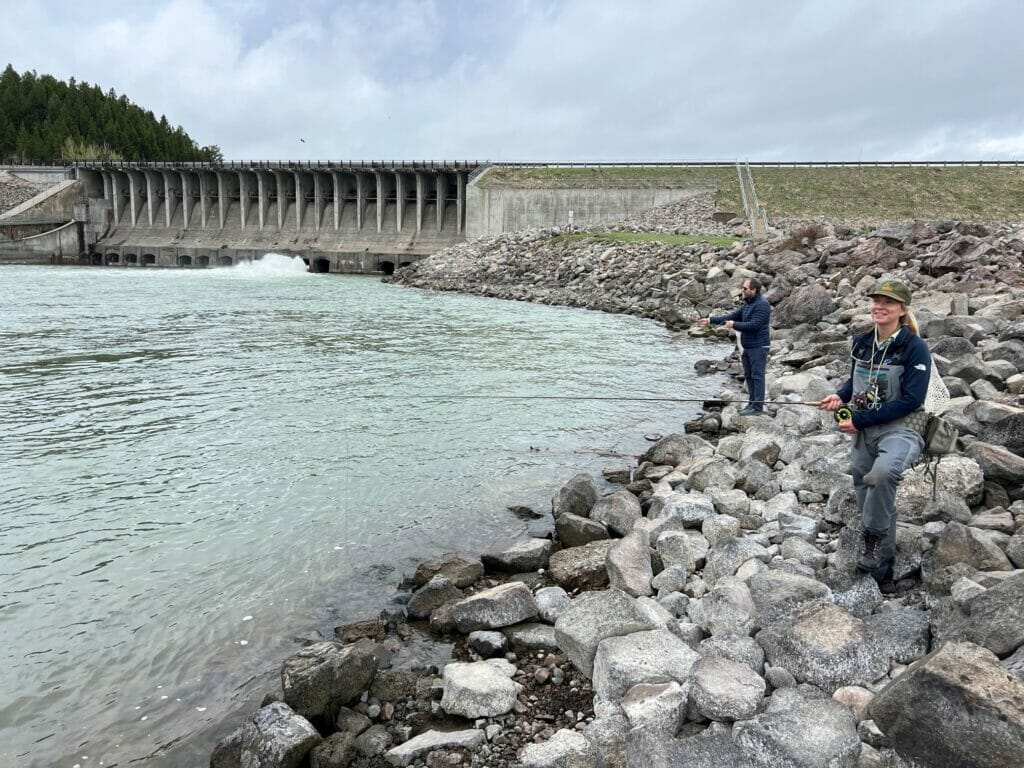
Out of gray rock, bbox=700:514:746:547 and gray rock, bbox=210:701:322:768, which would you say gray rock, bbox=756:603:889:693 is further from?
gray rock, bbox=210:701:322:768

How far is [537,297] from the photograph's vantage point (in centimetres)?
3559

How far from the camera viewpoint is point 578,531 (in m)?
7.95

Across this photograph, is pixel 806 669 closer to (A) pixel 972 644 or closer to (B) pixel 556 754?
(A) pixel 972 644

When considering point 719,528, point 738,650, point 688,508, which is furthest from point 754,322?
point 738,650

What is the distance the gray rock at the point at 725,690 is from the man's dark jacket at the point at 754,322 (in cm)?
856

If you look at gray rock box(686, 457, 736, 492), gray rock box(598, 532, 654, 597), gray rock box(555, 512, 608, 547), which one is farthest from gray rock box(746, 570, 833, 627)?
gray rock box(686, 457, 736, 492)

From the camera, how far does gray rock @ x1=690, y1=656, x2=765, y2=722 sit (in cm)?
417

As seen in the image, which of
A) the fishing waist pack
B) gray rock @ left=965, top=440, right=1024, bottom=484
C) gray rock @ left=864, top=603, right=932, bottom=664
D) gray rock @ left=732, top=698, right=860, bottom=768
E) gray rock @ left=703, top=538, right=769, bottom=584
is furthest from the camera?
gray rock @ left=965, top=440, right=1024, bottom=484

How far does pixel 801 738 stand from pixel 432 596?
3727 millimetres

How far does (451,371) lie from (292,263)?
49.1 meters

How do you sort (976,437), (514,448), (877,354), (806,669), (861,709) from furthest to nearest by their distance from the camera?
1. (514,448)
2. (976,437)
3. (877,354)
4. (806,669)
5. (861,709)

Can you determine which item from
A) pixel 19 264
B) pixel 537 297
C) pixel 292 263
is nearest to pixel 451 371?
pixel 537 297

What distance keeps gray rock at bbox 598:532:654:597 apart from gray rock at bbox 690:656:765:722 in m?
1.78

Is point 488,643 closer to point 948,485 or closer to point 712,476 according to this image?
point 712,476
